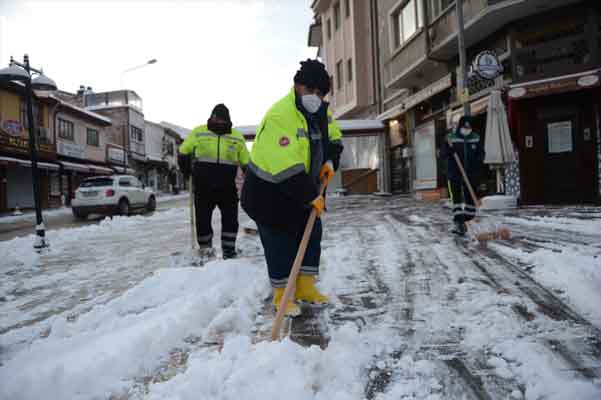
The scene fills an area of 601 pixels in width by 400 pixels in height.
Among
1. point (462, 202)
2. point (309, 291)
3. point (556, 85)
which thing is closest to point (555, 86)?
point (556, 85)

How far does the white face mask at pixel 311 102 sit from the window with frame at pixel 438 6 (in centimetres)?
1133

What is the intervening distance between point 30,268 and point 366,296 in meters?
4.34

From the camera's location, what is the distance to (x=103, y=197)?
13.4 meters

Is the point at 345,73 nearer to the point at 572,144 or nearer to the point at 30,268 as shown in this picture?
the point at 572,144

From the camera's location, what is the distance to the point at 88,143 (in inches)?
1088

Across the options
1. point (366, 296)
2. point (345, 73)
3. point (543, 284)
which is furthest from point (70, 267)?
point (345, 73)

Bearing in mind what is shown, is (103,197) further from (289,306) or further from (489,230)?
(289,306)

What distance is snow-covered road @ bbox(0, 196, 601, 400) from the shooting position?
1783 millimetres

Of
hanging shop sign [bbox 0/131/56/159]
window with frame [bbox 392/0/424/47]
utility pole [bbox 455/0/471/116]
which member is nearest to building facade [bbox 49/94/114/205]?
hanging shop sign [bbox 0/131/56/159]

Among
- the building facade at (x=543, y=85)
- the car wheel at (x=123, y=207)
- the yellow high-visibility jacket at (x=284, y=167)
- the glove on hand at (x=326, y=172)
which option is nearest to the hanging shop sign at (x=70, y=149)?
the car wheel at (x=123, y=207)

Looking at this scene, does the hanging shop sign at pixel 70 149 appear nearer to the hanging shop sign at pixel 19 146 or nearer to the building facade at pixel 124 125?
the hanging shop sign at pixel 19 146

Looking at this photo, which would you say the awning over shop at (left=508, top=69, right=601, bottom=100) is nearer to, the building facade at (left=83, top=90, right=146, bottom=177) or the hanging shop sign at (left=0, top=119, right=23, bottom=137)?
the hanging shop sign at (left=0, top=119, right=23, bottom=137)

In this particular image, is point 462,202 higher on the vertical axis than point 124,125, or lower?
lower

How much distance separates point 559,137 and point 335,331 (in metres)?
9.96
